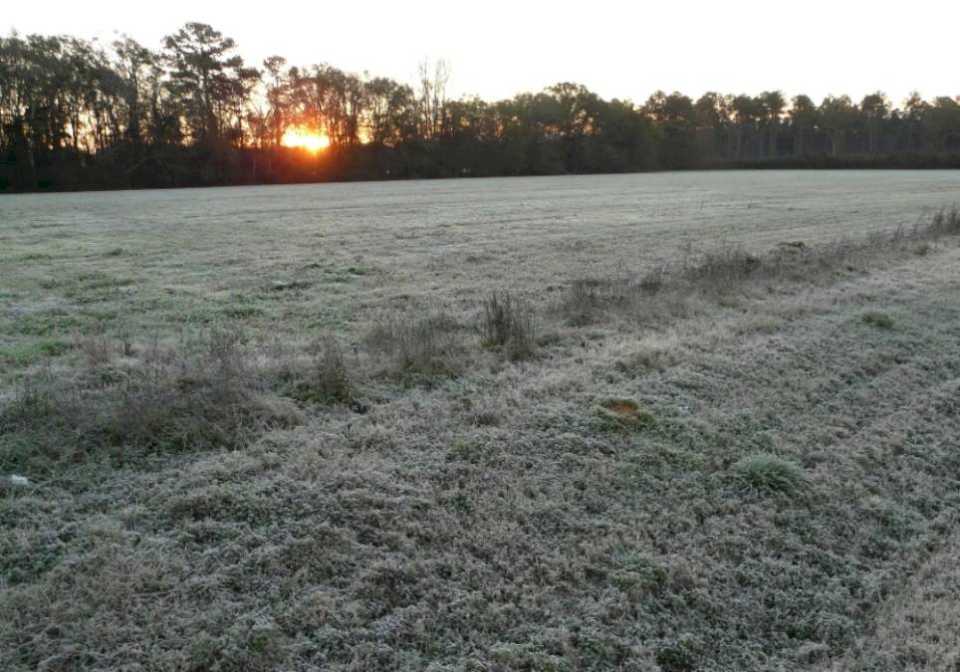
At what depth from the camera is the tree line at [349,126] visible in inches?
2249

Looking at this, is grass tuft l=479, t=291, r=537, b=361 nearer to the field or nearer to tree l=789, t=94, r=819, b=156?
the field

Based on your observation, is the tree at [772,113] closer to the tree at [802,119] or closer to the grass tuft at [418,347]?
the tree at [802,119]

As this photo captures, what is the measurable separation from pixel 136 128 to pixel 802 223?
62.0 m

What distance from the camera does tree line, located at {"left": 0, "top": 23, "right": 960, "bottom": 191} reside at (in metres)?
57.1

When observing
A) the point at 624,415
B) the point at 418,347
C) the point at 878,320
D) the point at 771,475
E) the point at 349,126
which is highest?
the point at 349,126

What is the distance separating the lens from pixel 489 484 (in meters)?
3.90

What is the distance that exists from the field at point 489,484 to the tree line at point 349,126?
59827 mm

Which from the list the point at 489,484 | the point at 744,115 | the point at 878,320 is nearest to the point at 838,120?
the point at 744,115

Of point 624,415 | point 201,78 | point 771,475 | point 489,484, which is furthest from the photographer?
point 201,78

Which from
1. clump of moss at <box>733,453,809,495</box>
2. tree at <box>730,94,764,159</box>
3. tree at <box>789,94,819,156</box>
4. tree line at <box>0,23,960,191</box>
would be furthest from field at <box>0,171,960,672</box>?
tree at <box>789,94,819,156</box>

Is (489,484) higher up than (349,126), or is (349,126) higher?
(349,126)

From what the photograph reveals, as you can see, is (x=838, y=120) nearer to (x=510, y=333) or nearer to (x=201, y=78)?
(x=201, y=78)

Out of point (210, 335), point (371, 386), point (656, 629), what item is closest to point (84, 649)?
point (656, 629)

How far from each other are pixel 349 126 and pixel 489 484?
78128 millimetres
